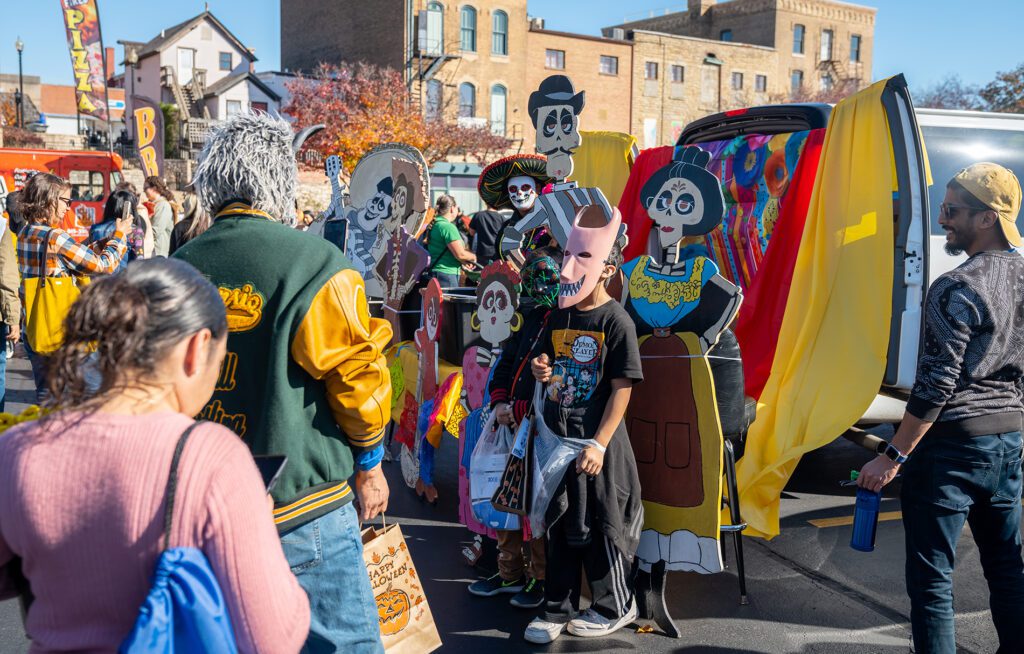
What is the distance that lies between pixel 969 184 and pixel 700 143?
445cm

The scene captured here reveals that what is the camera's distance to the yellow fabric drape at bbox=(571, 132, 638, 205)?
26.5 ft

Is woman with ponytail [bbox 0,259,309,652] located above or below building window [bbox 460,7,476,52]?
below

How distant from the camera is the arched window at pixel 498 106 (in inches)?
1563

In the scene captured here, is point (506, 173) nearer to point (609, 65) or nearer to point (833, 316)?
point (833, 316)

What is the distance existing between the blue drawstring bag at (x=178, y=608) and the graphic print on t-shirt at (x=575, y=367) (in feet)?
7.37

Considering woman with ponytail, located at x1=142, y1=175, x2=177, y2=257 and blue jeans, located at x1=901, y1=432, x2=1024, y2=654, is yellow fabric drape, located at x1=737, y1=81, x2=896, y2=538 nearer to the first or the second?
blue jeans, located at x1=901, y1=432, x2=1024, y2=654

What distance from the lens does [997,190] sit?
2.94m

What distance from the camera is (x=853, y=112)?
16.6 ft

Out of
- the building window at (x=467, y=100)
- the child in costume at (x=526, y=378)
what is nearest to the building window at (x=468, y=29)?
the building window at (x=467, y=100)

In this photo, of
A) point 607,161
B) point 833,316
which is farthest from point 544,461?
point 607,161

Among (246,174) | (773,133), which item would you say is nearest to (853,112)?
(773,133)

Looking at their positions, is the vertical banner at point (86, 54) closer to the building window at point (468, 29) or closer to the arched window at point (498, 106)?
the building window at point (468, 29)

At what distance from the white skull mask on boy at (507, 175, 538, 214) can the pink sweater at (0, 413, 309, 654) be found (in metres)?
4.71

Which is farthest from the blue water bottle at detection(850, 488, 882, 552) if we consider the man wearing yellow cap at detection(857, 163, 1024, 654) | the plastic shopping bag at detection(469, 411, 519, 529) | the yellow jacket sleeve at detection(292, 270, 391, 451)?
the yellow jacket sleeve at detection(292, 270, 391, 451)
